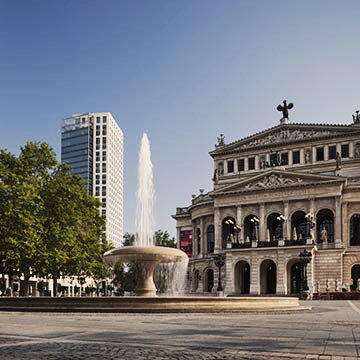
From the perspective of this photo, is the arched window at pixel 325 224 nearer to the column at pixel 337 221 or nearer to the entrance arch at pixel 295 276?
the column at pixel 337 221

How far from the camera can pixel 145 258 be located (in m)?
25.7

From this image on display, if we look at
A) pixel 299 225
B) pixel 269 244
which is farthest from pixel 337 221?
pixel 269 244

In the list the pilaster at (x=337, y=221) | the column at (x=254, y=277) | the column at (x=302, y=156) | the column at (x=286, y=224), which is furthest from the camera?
the column at (x=302, y=156)

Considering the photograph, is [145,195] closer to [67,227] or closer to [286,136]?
[67,227]

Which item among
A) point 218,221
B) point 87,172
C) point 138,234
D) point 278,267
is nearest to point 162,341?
point 138,234

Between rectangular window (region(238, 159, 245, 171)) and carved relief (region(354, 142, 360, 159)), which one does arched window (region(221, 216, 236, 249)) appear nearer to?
rectangular window (region(238, 159, 245, 171))

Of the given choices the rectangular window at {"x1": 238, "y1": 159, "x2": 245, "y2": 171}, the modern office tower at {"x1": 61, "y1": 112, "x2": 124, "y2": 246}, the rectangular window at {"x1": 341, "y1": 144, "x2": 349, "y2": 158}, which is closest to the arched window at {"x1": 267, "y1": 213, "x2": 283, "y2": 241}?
the rectangular window at {"x1": 238, "y1": 159, "x2": 245, "y2": 171}

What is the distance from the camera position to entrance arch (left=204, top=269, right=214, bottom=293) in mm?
69938

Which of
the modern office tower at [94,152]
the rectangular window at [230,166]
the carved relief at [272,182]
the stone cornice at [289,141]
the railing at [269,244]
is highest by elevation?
the modern office tower at [94,152]

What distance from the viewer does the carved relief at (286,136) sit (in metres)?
66.9

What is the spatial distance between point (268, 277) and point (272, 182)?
458 inches

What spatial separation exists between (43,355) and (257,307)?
1568cm

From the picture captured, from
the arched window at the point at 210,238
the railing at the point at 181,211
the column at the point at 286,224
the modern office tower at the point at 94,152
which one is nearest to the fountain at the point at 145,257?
the column at the point at 286,224

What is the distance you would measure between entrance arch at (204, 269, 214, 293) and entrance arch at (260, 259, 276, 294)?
8.58 metres
